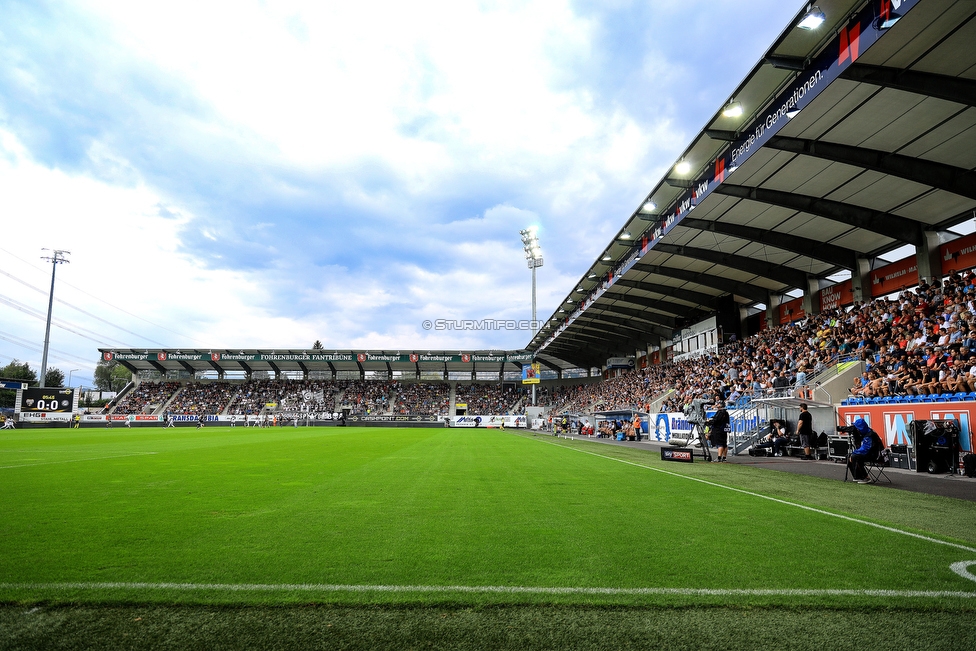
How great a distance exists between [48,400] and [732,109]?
6560 centimetres

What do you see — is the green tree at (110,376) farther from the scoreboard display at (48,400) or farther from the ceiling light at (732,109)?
the ceiling light at (732,109)

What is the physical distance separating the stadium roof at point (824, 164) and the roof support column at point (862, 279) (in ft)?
0.73

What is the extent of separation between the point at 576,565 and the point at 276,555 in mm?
2597

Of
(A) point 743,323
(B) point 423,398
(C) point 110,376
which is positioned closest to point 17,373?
(C) point 110,376

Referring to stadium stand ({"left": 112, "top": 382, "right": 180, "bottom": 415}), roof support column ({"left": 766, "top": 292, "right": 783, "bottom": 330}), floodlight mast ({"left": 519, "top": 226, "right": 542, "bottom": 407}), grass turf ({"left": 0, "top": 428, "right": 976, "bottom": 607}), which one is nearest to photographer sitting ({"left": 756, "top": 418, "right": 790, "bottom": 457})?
grass turf ({"left": 0, "top": 428, "right": 976, "bottom": 607})

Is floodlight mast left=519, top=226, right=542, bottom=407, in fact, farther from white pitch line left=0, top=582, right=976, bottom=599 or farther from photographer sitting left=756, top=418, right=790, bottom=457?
white pitch line left=0, top=582, right=976, bottom=599

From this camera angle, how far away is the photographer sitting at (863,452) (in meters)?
10.4

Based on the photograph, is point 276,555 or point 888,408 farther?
point 888,408

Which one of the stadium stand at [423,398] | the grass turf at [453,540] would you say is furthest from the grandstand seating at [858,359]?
the stadium stand at [423,398]

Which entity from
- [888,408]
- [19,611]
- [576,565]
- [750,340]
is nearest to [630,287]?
[750,340]

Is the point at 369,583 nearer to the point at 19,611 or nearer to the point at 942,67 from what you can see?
the point at 19,611

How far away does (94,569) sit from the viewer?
4121 millimetres

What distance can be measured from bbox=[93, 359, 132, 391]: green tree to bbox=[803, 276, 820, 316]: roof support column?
139m

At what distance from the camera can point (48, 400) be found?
173 ft
